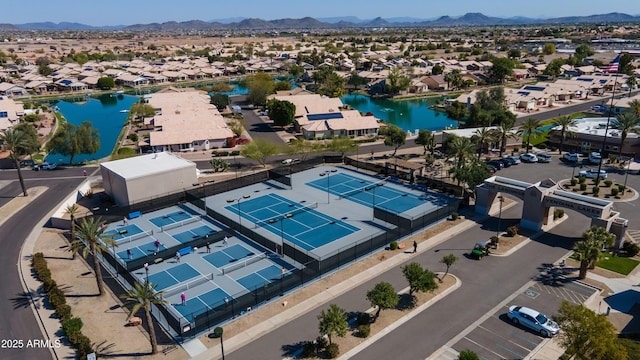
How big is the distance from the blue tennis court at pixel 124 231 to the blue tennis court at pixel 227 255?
1026 centimetres

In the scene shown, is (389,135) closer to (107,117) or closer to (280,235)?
(280,235)

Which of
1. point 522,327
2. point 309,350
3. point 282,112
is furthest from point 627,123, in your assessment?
point 309,350

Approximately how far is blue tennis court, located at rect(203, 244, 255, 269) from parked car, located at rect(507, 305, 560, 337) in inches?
907

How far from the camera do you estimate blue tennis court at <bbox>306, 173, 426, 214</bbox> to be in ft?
174

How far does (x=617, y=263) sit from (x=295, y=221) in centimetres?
3052

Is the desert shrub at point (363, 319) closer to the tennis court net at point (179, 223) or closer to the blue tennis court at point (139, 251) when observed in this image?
the blue tennis court at point (139, 251)

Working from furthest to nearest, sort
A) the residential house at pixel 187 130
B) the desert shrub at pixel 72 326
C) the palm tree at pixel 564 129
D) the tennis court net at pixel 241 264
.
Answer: the residential house at pixel 187 130
the palm tree at pixel 564 129
the tennis court net at pixel 241 264
the desert shrub at pixel 72 326

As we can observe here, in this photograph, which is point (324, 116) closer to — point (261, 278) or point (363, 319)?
point (261, 278)

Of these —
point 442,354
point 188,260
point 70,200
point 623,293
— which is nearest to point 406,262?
point 442,354

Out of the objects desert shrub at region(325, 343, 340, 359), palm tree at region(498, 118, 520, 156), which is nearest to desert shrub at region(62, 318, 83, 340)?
desert shrub at region(325, 343, 340, 359)

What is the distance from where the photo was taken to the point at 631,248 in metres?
39.5

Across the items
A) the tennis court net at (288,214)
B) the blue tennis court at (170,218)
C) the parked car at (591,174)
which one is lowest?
the tennis court net at (288,214)

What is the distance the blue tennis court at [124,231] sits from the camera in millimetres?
A: 46269

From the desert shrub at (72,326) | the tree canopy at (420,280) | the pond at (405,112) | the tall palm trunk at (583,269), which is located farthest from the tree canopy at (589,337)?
the pond at (405,112)
